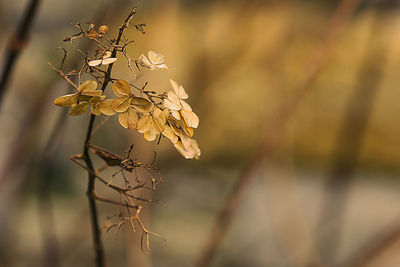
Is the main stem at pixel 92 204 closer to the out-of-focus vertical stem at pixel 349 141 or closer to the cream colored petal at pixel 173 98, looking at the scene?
the cream colored petal at pixel 173 98

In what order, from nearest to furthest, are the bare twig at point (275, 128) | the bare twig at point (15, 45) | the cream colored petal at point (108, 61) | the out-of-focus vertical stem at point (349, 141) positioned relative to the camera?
the cream colored petal at point (108, 61), the bare twig at point (15, 45), the bare twig at point (275, 128), the out-of-focus vertical stem at point (349, 141)

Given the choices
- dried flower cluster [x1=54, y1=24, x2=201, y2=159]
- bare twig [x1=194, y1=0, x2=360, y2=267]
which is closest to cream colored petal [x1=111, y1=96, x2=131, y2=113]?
dried flower cluster [x1=54, y1=24, x2=201, y2=159]

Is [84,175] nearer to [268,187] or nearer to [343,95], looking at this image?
[268,187]

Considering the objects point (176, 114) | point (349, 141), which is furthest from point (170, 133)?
point (349, 141)

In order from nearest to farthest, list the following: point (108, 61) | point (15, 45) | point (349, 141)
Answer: point (108, 61) → point (15, 45) → point (349, 141)

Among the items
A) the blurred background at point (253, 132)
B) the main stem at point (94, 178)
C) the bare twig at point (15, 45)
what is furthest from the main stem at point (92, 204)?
the blurred background at point (253, 132)

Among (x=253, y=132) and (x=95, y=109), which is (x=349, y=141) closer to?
(x=253, y=132)
